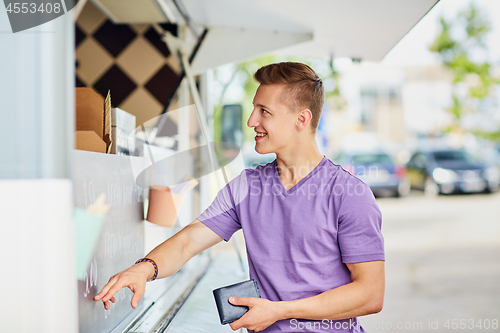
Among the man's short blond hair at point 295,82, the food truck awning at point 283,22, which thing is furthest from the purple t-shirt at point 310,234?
the food truck awning at point 283,22

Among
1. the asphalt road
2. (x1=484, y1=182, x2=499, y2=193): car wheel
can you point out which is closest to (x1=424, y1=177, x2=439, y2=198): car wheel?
(x1=484, y1=182, x2=499, y2=193): car wheel

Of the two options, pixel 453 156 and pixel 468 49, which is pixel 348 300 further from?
pixel 468 49

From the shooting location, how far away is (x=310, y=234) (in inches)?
60.3

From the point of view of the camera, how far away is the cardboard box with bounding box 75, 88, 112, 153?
156 cm

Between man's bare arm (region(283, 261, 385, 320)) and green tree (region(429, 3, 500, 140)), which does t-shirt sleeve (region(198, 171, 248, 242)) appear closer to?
man's bare arm (region(283, 261, 385, 320))

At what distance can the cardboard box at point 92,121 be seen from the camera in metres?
1.56

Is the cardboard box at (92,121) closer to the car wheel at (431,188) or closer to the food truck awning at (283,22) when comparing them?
the food truck awning at (283,22)

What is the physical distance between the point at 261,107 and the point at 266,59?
11.6 m

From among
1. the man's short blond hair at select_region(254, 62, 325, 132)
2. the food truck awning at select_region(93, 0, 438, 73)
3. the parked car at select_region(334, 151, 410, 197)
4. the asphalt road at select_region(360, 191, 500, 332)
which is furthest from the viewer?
the parked car at select_region(334, 151, 410, 197)

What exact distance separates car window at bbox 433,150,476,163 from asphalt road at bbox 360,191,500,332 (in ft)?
9.88

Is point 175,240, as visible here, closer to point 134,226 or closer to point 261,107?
point 134,226

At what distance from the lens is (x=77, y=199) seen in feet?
4.41

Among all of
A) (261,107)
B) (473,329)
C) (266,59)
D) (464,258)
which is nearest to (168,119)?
(261,107)

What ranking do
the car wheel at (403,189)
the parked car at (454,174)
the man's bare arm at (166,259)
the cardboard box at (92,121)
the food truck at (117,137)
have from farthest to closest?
the parked car at (454,174) < the car wheel at (403,189) < the cardboard box at (92,121) < the man's bare arm at (166,259) < the food truck at (117,137)
